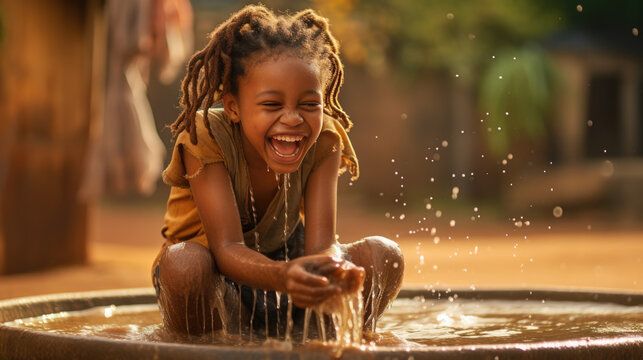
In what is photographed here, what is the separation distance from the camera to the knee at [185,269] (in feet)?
6.84

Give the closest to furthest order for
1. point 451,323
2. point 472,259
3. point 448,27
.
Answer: point 451,323, point 472,259, point 448,27

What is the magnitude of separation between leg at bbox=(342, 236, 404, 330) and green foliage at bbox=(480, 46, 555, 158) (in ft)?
37.7

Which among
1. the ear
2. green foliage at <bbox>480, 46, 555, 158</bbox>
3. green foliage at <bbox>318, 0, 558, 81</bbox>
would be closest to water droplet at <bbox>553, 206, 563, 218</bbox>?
green foliage at <bbox>480, 46, 555, 158</bbox>

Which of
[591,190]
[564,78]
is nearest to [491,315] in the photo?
[591,190]

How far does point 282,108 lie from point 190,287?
499 millimetres

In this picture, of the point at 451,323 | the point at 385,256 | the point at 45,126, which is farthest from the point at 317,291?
the point at 45,126

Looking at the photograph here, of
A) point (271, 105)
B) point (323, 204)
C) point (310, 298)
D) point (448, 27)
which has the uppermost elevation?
point (448, 27)

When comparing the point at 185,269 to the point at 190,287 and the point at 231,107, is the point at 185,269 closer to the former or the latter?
the point at 190,287

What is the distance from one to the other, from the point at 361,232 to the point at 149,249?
282cm

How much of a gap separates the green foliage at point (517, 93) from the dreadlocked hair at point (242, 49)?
37.4ft

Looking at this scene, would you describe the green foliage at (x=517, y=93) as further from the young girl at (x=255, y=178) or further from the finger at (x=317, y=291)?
the finger at (x=317, y=291)

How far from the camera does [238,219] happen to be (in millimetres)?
2262

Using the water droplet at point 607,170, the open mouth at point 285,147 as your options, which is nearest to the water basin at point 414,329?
the open mouth at point 285,147

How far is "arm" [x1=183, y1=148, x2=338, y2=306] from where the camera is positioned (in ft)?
5.91
